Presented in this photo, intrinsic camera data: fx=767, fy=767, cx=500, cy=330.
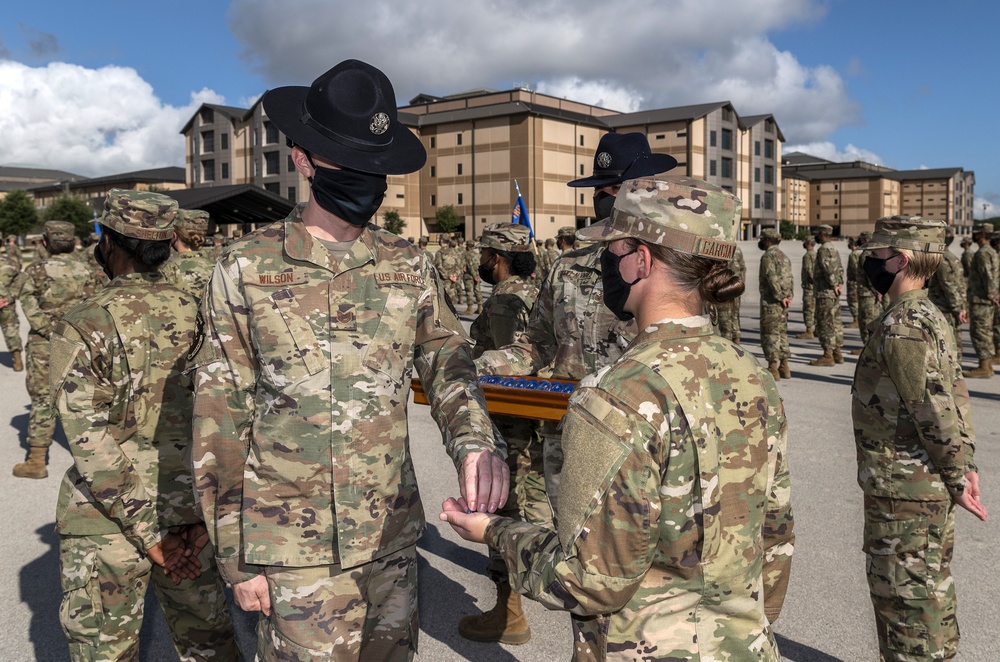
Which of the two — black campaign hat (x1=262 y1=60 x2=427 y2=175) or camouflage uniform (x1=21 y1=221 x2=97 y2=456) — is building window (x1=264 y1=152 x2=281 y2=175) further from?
black campaign hat (x1=262 y1=60 x2=427 y2=175)

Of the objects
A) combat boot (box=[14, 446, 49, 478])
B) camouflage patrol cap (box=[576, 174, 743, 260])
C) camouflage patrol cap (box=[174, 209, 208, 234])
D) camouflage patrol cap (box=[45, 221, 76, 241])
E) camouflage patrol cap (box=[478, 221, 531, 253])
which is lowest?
combat boot (box=[14, 446, 49, 478])

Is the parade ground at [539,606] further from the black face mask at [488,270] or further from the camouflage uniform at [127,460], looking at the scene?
the black face mask at [488,270]

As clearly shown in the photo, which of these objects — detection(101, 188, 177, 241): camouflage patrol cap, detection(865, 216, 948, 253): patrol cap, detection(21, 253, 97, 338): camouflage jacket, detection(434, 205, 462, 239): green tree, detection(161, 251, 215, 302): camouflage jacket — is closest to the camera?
detection(101, 188, 177, 241): camouflage patrol cap

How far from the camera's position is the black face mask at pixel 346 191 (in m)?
2.32

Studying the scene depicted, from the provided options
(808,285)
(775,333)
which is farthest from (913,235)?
(808,285)

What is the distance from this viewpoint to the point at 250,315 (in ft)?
7.47

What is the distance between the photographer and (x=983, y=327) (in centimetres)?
1204

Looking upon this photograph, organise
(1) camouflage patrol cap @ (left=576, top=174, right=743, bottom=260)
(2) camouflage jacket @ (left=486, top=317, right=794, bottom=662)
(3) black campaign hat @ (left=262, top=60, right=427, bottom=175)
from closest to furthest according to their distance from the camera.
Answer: (2) camouflage jacket @ (left=486, top=317, right=794, bottom=662), (1) camouflage patrol cap @ (left=576, top=174, right=743, bottom=260), (3) black campaign hat @ (left=262, top=60, right=427, bottom=175)

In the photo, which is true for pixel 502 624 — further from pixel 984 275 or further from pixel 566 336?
pixel 984 275

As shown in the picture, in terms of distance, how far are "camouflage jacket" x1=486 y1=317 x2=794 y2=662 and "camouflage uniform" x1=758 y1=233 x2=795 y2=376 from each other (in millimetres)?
10475

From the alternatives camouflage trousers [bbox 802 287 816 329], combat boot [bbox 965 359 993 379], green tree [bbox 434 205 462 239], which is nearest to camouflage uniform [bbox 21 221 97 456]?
combat boot [bbox 965 359 993 379]

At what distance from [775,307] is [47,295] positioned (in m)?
10.2

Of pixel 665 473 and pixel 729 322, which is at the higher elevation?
pixel 665 473

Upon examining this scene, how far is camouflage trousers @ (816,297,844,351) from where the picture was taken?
13016mm
